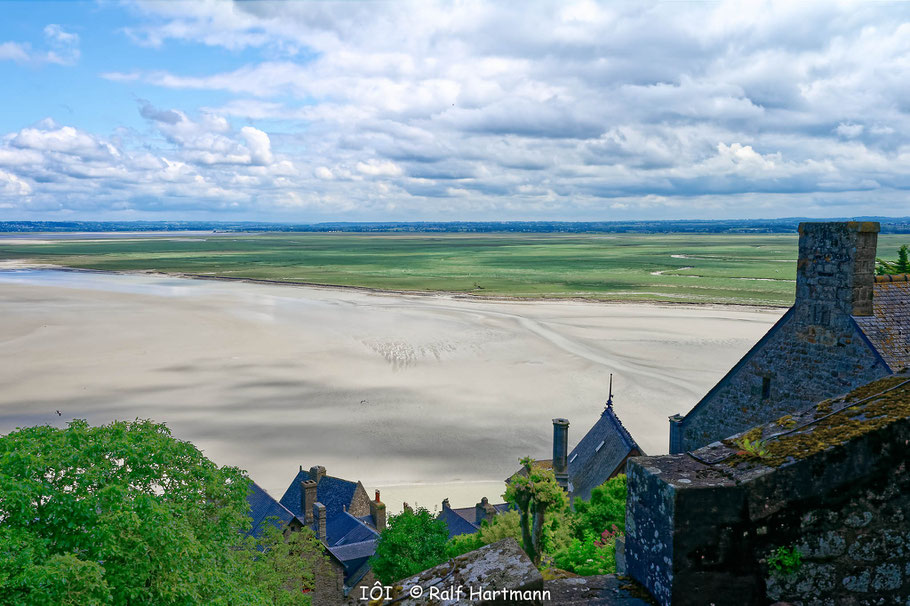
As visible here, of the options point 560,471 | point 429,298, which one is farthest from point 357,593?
point 429,298

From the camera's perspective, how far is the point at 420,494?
3391cm

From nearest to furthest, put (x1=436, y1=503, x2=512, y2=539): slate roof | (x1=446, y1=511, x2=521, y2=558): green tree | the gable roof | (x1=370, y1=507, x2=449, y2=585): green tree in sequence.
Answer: (x1=446, y1=511, x2=521, y2=558): green tree
(x1=370, y1=507, x2=449, y2=585): green tree
the gable roof
(x1=436, y1=503, x2=512, y2=539): slate roof

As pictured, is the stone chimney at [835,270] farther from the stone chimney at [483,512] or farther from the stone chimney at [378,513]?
the stone chimney at [378,513]

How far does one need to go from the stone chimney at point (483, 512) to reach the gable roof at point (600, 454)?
412 centimetres

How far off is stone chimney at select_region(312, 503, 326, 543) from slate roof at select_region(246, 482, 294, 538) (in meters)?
1.13

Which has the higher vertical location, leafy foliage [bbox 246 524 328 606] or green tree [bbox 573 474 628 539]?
green tree [bbox 573 474 628 539]

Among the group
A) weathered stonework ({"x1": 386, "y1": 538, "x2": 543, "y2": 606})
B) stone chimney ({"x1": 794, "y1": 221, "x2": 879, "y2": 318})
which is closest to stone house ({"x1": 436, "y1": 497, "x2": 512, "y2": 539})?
stone chimney ({"x1": 794, "y1": 221, "x2": 879, "y2": 318})

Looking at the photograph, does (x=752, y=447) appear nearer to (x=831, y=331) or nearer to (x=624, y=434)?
(x=831, y=331)

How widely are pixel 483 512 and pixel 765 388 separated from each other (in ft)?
59.0

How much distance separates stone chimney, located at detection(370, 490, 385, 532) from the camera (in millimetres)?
31672

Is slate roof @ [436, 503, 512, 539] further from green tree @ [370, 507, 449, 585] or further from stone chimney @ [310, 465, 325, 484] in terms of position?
stone chimney @ [310, 465, 325, 484]

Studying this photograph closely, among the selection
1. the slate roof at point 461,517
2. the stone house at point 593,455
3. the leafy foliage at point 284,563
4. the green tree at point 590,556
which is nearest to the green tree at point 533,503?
the green tree at point 590,556

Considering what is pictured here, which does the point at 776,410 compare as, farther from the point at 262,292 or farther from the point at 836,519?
the point at 262,292

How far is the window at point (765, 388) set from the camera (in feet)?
50.2
